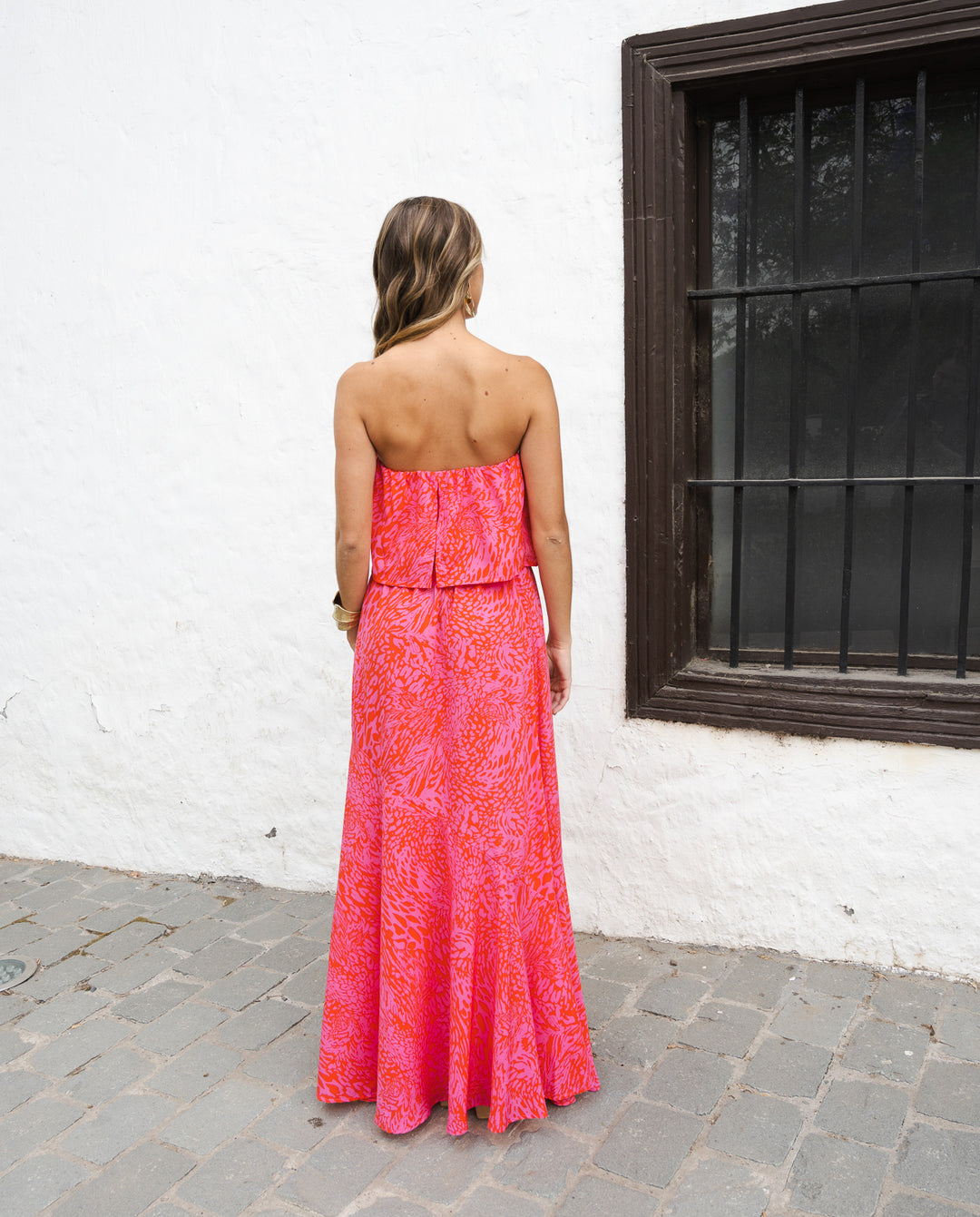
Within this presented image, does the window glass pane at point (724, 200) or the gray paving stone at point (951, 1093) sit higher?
the window glass pane at point (724, 200)

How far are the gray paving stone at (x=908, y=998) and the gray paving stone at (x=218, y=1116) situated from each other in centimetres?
180

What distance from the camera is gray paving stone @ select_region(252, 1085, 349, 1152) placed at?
246 centimetres

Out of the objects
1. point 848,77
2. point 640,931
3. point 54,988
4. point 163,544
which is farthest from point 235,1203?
point 848,77

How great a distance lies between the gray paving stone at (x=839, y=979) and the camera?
3.08 meters

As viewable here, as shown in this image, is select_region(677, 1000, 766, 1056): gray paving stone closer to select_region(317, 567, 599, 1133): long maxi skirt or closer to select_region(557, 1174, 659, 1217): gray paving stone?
select_region(317, 567, 599, 1133): long maxi skirt

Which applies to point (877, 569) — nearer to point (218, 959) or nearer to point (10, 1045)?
point (218, 959)

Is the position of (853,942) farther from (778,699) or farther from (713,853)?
(778,699)

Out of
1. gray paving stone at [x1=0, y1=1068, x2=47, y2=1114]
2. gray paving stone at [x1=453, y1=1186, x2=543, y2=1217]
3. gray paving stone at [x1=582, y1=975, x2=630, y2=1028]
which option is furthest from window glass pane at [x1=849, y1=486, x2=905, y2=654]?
gray paving stone at [x1=0, y1=1068, x2=47, y2=1114]

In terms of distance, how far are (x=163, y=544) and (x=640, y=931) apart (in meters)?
2.46

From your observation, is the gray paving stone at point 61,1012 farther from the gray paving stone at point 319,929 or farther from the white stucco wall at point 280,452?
the white stucco wall at point 280,452

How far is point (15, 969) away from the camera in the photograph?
3447mm

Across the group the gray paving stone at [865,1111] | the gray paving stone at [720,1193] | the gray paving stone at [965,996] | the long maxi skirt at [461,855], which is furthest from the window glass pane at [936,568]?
the gray paving stone at [720,1193]

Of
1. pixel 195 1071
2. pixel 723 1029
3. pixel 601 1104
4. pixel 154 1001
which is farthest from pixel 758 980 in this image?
pixel 154 1001

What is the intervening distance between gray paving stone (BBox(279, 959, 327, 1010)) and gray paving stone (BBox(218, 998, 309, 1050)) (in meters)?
0.05
